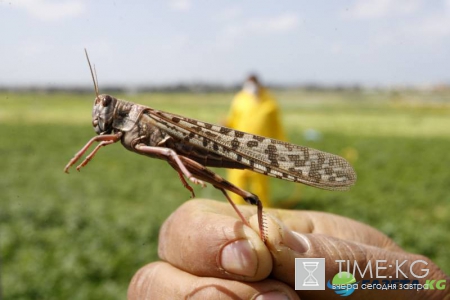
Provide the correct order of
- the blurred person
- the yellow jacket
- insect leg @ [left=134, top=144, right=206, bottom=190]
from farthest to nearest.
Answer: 1. the blurred person
2. the yellow jacket
3. insect leg @ [left=134, top=144, right=206, bottom=190]

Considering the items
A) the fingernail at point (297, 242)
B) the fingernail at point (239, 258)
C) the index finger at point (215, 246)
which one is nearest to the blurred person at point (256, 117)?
the index finger at point (215, 246)

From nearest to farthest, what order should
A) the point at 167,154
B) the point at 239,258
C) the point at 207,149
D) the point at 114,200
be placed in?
the point at 167,154, the point at 207,149, the point at 239,258, the point at 114,200

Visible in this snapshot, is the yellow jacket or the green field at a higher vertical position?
the yellow jacket

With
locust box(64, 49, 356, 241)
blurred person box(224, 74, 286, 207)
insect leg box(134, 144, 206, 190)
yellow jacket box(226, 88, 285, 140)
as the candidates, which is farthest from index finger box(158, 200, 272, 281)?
blurred person box(224, 74, 286, 207)

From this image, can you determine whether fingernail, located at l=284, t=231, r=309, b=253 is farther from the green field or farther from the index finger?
the green field

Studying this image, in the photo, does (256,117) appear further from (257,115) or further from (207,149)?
(207,149)

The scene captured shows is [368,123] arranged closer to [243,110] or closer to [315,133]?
[315,133]

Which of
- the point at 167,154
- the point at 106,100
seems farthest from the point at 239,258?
the point at 106,100
